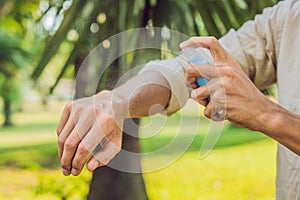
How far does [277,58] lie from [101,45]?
532 mm

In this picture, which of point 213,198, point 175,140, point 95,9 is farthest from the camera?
point 213,198

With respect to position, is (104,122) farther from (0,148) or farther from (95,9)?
(0,148)

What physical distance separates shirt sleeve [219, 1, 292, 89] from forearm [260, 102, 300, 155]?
0.31 meters

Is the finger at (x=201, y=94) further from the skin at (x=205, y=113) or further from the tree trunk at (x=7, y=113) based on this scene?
the tree trunk at (x=7, y=113)

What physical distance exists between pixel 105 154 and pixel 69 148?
4 centimetres

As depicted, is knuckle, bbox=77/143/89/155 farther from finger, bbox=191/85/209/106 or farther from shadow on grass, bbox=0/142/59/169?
shadow on grass, bbox=0/142/59/169

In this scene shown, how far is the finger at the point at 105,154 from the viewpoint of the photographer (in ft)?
2.07

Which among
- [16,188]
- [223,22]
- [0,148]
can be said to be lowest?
[0,148]

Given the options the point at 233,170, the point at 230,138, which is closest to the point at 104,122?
the point at 233,170

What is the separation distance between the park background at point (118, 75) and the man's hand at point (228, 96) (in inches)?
1.0

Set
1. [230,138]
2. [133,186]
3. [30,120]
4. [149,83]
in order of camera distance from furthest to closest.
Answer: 1. [30,120]
2. [230,138]
3. [133,186]
4. [149,83]

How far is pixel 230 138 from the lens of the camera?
303 inches

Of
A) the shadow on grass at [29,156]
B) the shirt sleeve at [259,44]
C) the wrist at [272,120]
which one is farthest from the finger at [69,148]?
the shadow on grass at [29,156]

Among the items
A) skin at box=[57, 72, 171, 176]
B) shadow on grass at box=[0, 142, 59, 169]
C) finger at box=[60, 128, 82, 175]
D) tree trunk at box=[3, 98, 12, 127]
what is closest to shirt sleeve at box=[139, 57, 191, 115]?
skin at box=[57, 72, 171, 176]
